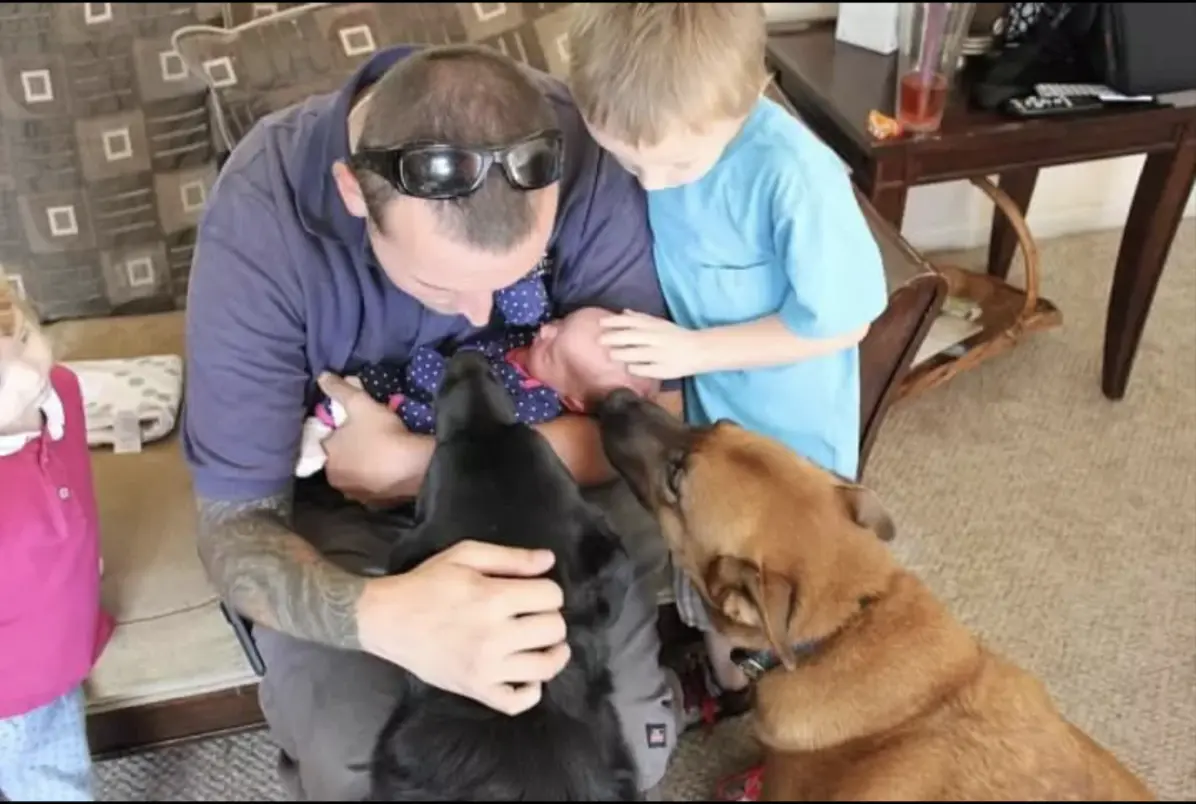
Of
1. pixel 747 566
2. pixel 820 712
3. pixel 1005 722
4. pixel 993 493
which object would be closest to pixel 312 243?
pixel 747 566

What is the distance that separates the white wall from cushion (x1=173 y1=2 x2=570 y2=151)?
0.52 m

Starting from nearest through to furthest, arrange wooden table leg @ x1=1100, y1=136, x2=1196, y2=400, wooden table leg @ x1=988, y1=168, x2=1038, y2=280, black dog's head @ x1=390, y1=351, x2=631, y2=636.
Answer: black dog's head @ x1=390, y1=351, x2=631, y2=636 < wooden table leg @ x1=1100, y1=136, x2=1196, y2=400 < wooden table leg @ x1=988, y1=168, x2=1038, y2=280

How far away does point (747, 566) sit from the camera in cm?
129

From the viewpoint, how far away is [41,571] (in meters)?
1.41

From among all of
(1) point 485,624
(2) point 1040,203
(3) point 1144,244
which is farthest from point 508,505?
(2) point 1040,203

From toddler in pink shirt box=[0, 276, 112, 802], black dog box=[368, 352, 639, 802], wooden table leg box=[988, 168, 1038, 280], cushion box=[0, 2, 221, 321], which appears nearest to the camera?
black dog box=[368, 352, 639, 802]

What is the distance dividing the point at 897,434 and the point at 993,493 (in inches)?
9.1

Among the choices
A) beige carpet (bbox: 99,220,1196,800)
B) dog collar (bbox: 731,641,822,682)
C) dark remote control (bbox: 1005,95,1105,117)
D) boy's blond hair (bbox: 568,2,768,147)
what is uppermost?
boy's blond hair (bbox: 568,2,768,147)

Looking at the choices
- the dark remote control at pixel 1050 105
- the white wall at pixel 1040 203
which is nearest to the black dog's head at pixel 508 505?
the dark remote control at pixel 1050 105

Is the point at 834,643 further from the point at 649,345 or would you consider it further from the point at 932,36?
the point at 932,36

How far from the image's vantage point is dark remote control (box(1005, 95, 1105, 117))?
192cm

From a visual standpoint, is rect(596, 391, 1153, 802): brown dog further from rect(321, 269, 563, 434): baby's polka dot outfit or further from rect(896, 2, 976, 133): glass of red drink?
rect(896, 2, 976, 133): glass of red drink

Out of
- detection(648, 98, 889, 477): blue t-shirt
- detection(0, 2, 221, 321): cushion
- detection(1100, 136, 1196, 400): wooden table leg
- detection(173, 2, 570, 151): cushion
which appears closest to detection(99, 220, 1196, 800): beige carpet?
detection(1100, 136, 1196, 400): wooden table leg

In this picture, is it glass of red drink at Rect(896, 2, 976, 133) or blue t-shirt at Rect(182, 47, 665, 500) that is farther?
glass of red drink at Rect(896, 2, 976, 133)
